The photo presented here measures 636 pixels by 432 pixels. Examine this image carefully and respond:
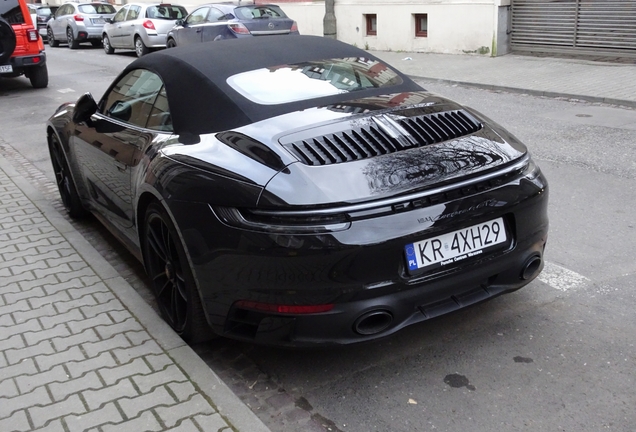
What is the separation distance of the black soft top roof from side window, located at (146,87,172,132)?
54mm

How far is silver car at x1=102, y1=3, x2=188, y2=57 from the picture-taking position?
68.3 feet

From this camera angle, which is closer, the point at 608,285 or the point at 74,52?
the point at 608,285

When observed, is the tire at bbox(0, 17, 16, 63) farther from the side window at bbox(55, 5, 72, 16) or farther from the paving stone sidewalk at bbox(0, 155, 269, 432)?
the side window at bbox(55, 5, 72, 16)

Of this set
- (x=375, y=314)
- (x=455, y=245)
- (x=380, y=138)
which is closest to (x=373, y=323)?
(x=375, y=314)

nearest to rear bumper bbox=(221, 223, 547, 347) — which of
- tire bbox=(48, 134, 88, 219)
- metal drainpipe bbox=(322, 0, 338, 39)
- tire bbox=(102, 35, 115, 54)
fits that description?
tire bbox=(48, 134, 88, 219)

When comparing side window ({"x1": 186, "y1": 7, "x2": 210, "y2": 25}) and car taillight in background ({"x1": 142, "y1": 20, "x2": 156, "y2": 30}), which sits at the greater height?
side window ({"x1": 186, "y1": 7, "x2": 210, "y2": 25})

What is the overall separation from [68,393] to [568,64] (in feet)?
43.6

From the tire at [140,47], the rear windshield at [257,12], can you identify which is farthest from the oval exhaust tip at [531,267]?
the tire at [140,47]

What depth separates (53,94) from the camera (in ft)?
46.5

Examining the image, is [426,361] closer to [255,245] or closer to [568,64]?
[255,245]

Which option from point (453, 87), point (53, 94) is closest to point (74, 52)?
point (53, 94)

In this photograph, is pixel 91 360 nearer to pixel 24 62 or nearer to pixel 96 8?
pixel 24 62

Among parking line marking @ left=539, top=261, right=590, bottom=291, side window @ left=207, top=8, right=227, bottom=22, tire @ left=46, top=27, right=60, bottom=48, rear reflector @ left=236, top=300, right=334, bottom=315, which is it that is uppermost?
side window @ left=207, top=8, right=227, bottom=22

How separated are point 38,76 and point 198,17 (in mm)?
5719
